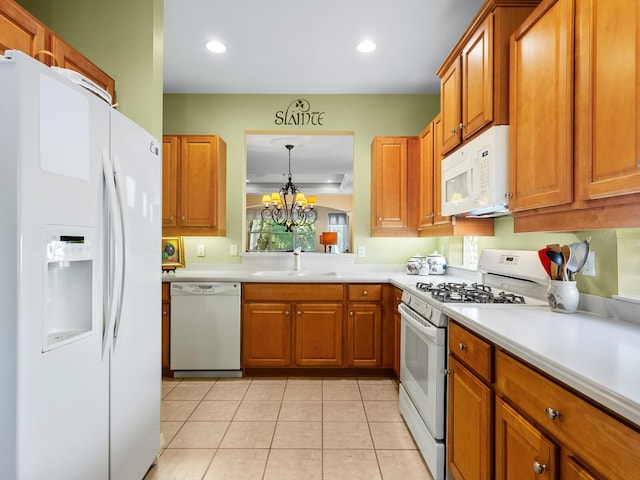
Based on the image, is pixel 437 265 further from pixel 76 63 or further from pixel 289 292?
pixel 76 63

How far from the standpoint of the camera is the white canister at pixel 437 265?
3124mm

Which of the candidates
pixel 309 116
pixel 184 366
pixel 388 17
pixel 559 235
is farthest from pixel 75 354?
pixel 309 116

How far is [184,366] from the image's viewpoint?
2.91 m

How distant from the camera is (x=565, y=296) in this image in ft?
4.87

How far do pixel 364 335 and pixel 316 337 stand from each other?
41cm

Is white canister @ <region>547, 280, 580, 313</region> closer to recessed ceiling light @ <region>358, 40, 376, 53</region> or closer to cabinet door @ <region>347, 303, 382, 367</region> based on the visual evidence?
cabinet door @ <region>347, 303, 382, 367</region>

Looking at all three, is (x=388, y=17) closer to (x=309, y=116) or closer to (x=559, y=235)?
(x=309, y=116)

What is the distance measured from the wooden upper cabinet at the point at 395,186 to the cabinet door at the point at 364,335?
0.81 meters

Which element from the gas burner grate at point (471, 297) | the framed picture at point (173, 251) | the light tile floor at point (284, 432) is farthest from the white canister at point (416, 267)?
the framed picture at point (173, 251)

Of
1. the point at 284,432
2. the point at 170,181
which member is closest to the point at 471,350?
the point at 284,432

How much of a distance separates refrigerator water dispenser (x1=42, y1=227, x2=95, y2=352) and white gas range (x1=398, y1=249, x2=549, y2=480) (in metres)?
1.48

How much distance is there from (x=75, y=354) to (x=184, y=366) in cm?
195

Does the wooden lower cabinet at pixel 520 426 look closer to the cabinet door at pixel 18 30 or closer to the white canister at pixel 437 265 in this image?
the white canister at pixel 437 265

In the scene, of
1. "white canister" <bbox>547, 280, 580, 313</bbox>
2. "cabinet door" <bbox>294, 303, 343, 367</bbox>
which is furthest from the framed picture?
"white canister" <bbox>547, 280, 580, 313</bbox>
